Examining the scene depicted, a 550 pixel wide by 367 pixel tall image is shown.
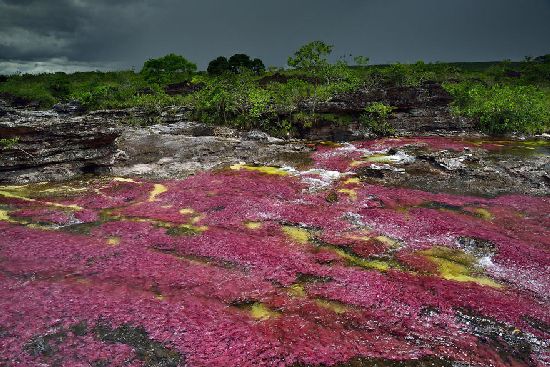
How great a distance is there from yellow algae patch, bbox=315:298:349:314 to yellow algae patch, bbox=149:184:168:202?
60.4 feet

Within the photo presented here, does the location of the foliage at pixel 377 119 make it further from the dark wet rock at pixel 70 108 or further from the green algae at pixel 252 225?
the dark wet rock at pixel 70 108

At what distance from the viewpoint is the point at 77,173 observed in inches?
1547

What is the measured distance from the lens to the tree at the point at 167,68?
12632 cm

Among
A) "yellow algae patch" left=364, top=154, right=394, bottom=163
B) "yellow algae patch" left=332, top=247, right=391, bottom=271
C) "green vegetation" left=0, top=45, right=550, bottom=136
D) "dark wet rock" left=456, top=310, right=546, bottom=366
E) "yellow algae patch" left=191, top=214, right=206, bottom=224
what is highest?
"green vegetation" left=0, top=45, right=550, bottom=136

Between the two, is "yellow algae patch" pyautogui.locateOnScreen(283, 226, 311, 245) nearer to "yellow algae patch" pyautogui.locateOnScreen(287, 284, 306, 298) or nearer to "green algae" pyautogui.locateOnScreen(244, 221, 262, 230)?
"green algae" pyautogui.locateOnScreen(244, 221, 262, 230)

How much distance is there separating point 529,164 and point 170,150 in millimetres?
39941

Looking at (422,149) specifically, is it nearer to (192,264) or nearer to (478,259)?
(478,259)

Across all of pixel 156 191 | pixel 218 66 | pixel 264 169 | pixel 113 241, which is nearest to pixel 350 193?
pixel 264 169

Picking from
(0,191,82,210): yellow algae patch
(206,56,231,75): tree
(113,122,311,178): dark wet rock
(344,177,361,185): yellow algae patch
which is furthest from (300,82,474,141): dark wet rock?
(206,56,231,75): tree

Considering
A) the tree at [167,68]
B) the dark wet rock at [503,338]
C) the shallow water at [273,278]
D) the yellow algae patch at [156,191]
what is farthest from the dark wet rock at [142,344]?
the tree at [167,68]

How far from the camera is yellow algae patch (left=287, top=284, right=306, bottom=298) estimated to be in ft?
58.2

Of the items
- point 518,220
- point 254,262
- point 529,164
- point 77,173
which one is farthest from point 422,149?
point 77,173

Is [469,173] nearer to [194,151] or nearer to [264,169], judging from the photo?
[264,169]

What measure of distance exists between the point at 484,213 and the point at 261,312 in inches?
785
